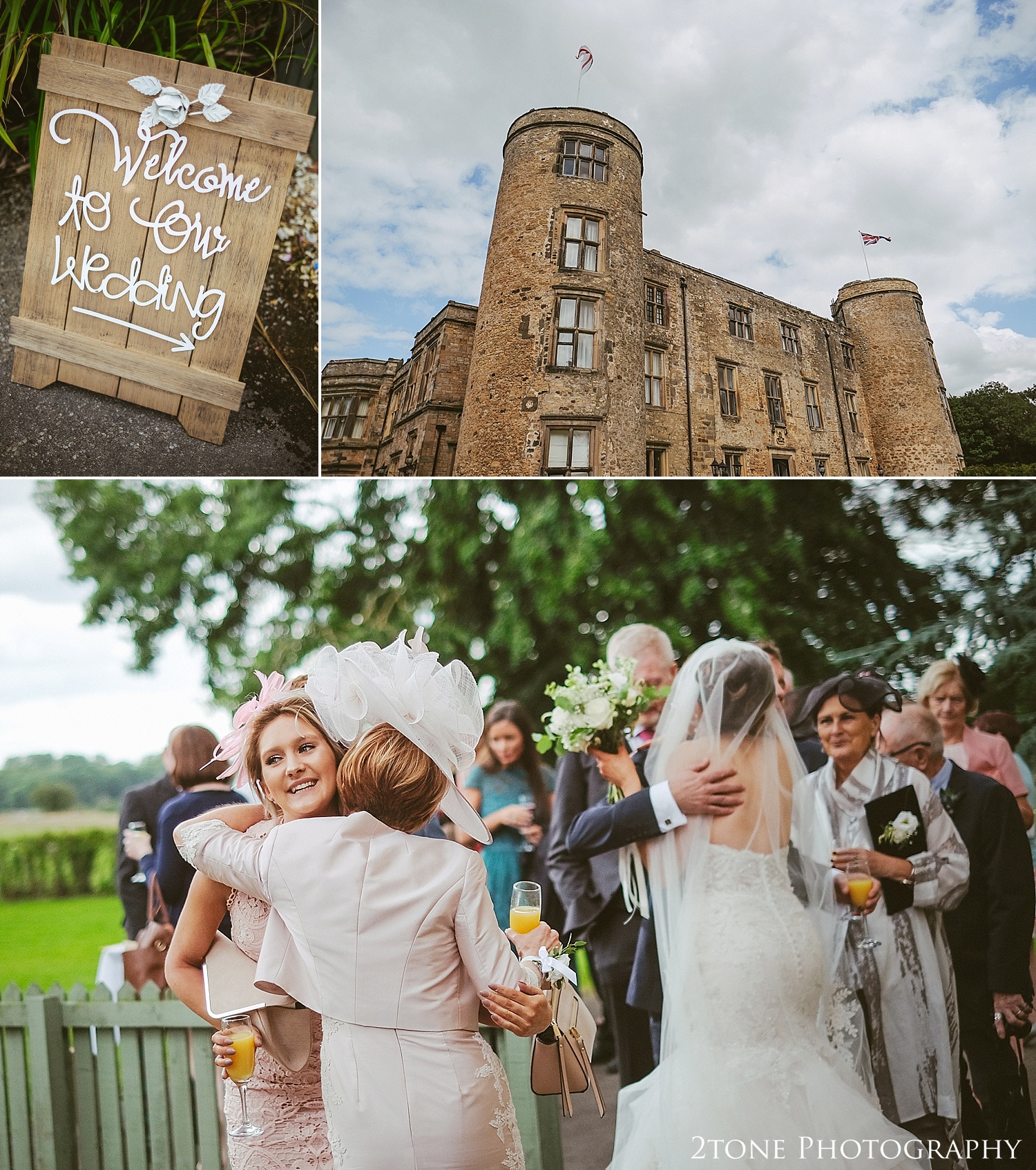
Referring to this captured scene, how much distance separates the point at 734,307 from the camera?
383cm

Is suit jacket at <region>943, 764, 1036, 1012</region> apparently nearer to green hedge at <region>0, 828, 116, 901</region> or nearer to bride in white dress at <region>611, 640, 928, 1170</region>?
bride in white dress at <region>611, 640, 928, 1170</region>

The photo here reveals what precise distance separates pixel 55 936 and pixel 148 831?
817 mm

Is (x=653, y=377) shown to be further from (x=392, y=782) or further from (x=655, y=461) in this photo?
(x=392, y=782)

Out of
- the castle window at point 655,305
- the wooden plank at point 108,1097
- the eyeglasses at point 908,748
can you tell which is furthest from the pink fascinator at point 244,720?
A: the eyeglasses at point 908,748

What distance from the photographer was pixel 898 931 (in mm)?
3281

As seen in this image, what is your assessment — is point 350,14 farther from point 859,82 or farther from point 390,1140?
point 390,1140

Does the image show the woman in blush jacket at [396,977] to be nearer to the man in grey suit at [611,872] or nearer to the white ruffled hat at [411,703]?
the white ruffled hat at [411,703]

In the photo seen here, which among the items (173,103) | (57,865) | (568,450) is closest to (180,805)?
(57,865)

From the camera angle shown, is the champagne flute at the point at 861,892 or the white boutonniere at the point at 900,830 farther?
the white boutonniere at the point at 900,830

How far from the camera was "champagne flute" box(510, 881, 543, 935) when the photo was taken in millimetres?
2480

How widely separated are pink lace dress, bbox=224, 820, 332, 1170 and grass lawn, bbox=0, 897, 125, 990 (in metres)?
1.60

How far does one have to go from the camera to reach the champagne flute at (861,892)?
312cm

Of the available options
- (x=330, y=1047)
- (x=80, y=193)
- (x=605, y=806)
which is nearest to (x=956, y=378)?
(x=605, y=806)

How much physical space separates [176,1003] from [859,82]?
15.4 ft
